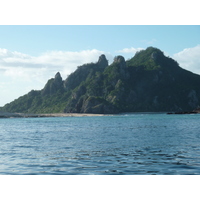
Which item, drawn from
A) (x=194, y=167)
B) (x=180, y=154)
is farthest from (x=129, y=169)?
(x=180, y=154)

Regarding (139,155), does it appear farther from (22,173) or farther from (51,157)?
(22,173)

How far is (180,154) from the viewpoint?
34.1 meters

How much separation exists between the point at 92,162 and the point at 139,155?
22.1 ft

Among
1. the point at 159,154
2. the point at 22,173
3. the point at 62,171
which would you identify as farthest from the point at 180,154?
the point at 22,173

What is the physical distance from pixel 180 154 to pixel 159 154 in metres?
2.46

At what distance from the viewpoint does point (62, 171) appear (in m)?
25.6
